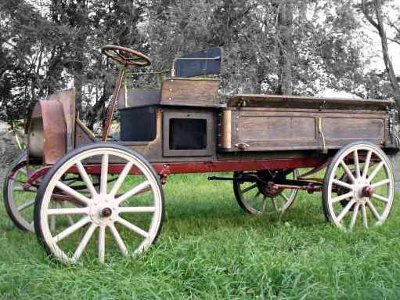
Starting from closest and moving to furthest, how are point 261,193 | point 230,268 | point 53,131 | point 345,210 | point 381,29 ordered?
point 230,268, point 53,131, point 345,210, point 261,193, point 381,29

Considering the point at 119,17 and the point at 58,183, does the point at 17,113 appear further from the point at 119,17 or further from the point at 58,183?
the point at 58,183

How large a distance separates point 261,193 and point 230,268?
2801mm

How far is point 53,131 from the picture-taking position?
4297mm

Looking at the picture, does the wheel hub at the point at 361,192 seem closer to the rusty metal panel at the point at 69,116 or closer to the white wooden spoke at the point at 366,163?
the white wooden spoke at the point at 366,163

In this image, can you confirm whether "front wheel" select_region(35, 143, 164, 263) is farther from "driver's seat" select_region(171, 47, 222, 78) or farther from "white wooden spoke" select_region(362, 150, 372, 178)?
"white wooden spoke" select_region(362, 150, 372, 178)

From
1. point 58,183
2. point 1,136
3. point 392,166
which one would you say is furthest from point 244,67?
point 58,183

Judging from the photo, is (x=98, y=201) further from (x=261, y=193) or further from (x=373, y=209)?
(x=261, y=193)

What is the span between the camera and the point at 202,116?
4.73 meters

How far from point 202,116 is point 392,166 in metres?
2.18

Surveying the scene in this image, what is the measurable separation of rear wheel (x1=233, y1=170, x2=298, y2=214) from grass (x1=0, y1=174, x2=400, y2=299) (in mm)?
972

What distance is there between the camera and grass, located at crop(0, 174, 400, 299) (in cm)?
327

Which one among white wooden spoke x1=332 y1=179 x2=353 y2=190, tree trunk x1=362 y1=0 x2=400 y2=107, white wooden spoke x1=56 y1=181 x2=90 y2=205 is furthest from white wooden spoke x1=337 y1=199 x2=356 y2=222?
tree trunk x1=362 y1=0 x2=400 y2=107

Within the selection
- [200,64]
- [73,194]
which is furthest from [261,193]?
[73,194]

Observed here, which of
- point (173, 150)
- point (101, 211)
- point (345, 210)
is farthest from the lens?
point (345, 210)
